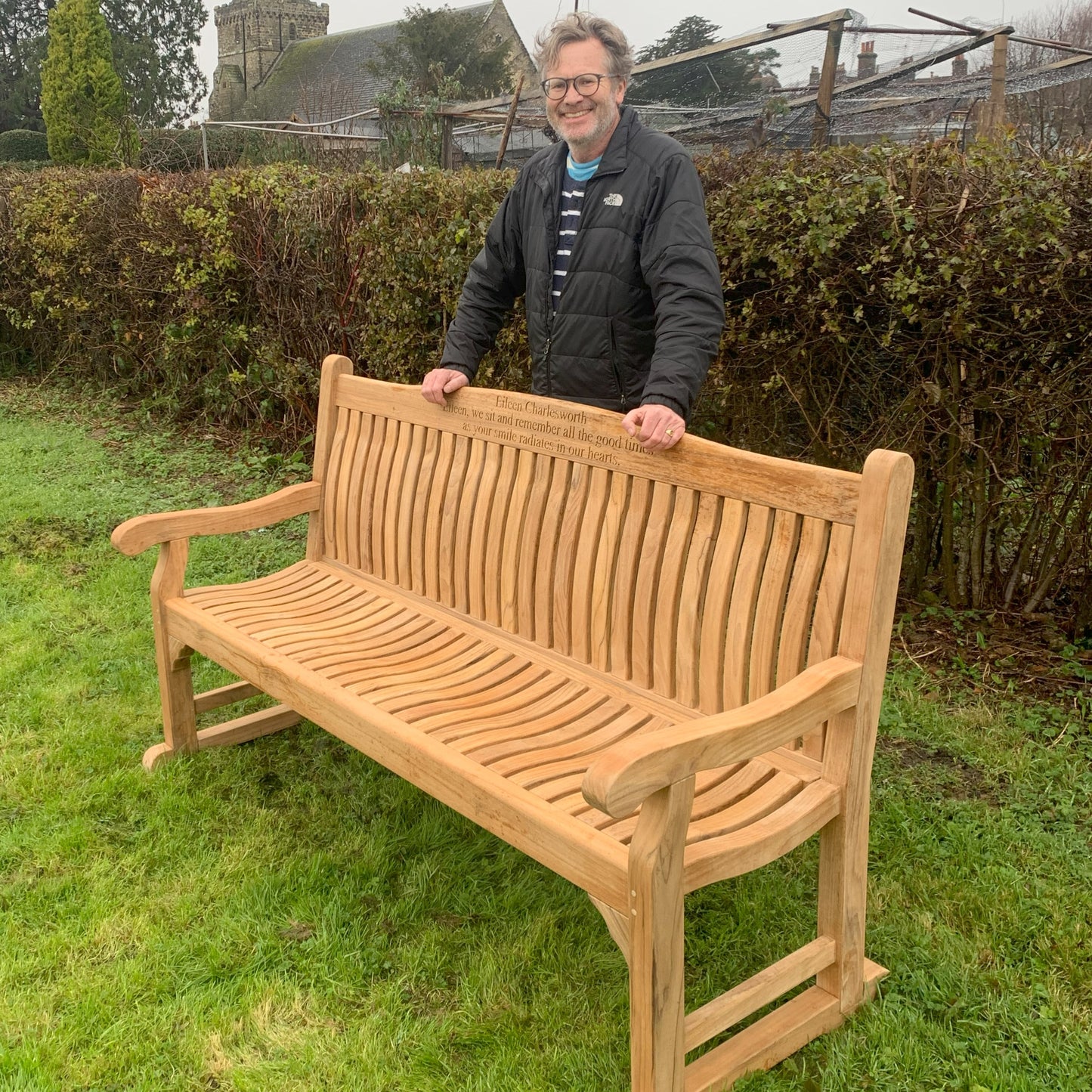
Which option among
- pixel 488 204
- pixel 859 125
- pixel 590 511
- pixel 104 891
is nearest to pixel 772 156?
pixel 488 204

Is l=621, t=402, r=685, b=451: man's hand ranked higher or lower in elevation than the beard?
lower

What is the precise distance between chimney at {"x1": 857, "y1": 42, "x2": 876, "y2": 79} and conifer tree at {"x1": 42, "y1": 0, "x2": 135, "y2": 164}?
18398 millimetres

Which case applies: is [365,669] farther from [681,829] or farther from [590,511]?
[681,829]

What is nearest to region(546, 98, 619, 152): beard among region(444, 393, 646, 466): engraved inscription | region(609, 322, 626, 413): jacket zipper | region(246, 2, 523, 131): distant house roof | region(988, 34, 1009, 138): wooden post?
region(609, 322, 626, 413): jacket zipper

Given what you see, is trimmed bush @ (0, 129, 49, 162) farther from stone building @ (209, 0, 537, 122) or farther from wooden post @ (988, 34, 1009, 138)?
wooden post @ (988, 34, 1009, 138)

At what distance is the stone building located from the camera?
44938 mm

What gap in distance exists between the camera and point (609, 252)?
295cm

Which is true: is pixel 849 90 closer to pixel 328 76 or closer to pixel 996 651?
pixel 996 651

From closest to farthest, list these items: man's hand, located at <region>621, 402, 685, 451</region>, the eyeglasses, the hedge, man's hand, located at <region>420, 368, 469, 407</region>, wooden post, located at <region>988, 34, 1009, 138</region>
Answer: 1. man's hand, located at <region>621, 402, 685, 451</region>
2. the eyeglasses
3. man's hand, located at <region>420, 368, 469, 407</region>
4. the hedge
5. wooden post, located at <region>988, 34, 1009, 138</region>

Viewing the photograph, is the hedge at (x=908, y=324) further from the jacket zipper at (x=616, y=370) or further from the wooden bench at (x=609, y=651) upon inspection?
the wooden bench at (x=609, y=651)

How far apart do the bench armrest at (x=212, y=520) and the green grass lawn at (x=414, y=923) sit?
0.75 metres

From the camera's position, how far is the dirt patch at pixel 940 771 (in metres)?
3.36

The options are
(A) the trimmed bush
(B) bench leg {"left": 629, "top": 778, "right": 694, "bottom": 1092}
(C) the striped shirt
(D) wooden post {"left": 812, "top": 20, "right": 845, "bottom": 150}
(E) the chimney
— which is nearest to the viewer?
(B) bench leg {"left": 629, "top": 778, "right": 694, "bottom": 1092}

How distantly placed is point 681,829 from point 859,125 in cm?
1295
